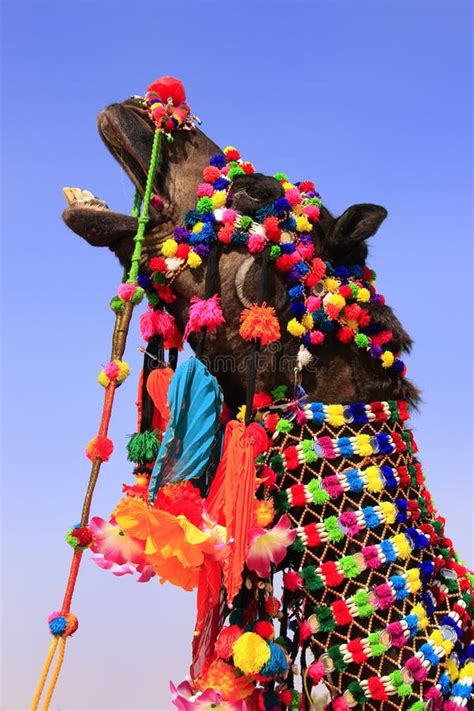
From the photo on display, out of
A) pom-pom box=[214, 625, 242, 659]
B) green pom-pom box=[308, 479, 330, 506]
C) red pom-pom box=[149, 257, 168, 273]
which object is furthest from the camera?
red pom-pom box=[149, 257, 168, 273]

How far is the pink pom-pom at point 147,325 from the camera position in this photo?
172 inches

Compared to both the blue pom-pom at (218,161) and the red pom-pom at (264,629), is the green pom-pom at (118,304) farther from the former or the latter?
the red pom-pom at (264,629)

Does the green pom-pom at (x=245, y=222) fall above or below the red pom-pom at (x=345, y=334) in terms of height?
above

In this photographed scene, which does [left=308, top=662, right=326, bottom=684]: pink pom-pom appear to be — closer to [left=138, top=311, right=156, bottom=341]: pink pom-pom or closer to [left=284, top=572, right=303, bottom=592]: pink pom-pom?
[left=284, top=572, right=303, bottom=592]: pink pom-pom

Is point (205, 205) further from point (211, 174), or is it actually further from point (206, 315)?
point (206, 315)

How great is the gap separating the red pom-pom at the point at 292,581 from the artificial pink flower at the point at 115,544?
666 mm

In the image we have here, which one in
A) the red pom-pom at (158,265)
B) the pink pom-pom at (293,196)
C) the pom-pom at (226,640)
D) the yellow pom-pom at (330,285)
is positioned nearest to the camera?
the pom-pom at (226,640)

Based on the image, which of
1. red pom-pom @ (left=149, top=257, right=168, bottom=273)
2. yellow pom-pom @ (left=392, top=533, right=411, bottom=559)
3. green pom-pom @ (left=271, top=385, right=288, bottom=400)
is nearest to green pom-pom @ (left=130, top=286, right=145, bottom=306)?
red pom-pom @ (left=149, top=257, right=168, bottom=273)

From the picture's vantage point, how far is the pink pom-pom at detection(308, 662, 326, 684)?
3.90 metres

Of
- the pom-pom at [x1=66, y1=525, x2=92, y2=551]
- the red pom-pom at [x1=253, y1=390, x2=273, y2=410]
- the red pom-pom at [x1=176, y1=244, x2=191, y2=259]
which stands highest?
the red pom-pom at [x1=176, y1=244, x2=191, y2=259]

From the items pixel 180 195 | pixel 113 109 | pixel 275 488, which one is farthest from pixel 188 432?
pixel 113 109

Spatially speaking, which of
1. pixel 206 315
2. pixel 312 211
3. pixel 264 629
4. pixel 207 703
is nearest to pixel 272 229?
pixel 312 211

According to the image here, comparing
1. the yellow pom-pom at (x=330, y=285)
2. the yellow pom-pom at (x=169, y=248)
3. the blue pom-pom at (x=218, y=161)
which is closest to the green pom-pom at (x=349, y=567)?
the yellow pom-pom at (x=330, y=285)

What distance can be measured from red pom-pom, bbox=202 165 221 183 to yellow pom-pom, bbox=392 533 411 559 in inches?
76.6
